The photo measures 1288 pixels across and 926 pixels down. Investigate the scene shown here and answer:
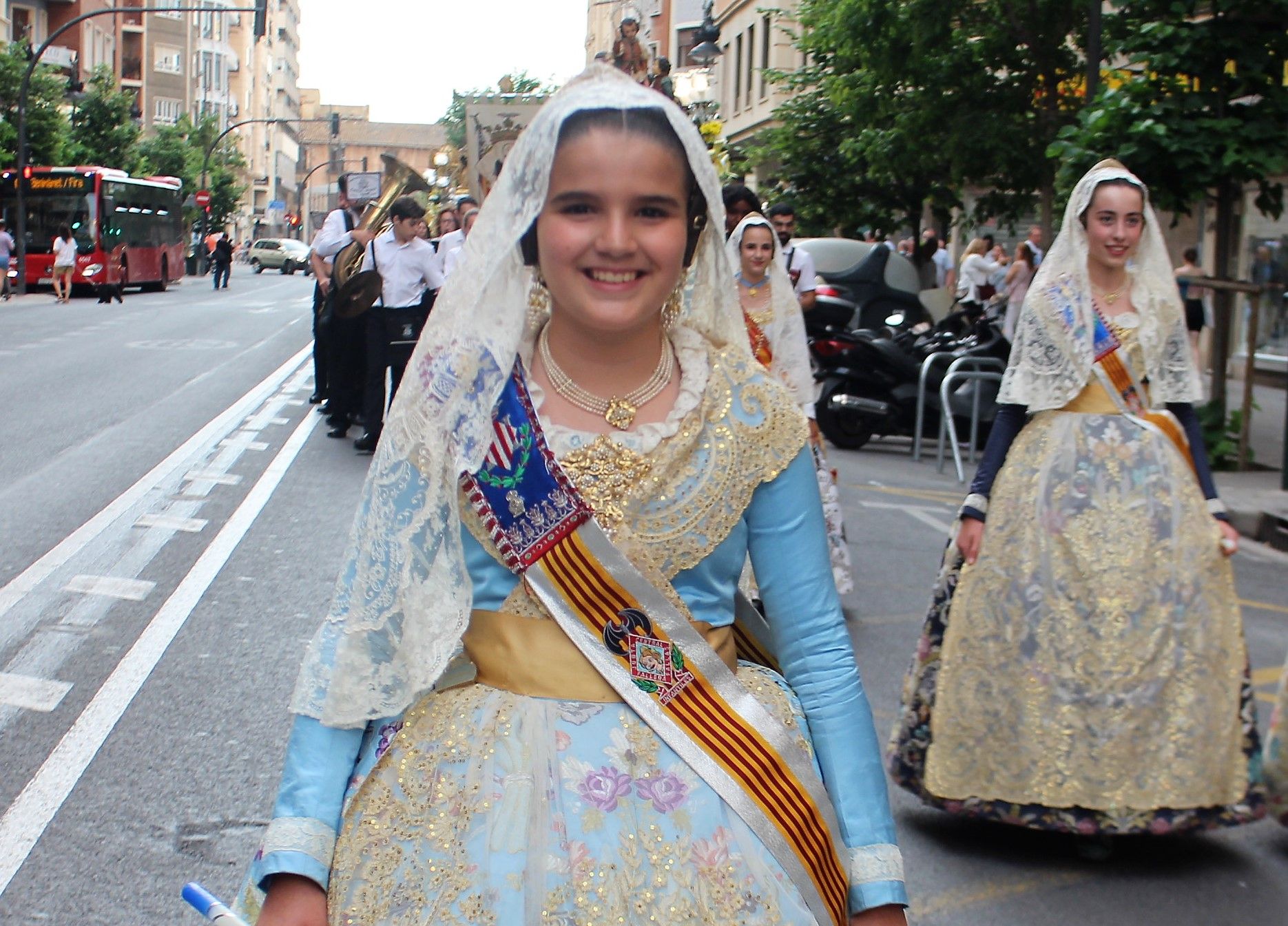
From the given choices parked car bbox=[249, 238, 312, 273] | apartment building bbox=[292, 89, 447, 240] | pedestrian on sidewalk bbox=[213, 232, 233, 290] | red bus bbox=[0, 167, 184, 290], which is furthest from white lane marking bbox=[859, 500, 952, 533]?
apartment building bbox=[292, 89, 447, 240]

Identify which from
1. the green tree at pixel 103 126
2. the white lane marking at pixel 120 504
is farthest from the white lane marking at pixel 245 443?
the green tree at pixel 103 126

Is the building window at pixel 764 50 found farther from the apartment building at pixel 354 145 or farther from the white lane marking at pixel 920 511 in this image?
the apartment building at pixel 354 145

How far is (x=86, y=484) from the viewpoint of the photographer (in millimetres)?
10758

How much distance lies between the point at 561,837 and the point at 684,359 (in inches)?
27.2

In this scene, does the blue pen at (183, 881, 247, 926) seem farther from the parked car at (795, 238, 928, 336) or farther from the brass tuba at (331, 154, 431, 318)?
the parked car at (795, 238, 928, 336)

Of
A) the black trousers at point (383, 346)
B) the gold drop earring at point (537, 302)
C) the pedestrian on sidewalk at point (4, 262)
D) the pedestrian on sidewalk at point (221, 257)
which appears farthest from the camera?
the pedestrian on sidewalk at point (221, 257)

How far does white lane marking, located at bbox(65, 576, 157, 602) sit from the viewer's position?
7.49 metres

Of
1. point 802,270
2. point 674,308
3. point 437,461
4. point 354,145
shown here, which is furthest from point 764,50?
point 354,145

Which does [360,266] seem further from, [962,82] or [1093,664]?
[1093,664]

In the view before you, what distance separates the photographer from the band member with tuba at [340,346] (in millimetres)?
14094

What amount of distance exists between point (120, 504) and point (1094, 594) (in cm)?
704

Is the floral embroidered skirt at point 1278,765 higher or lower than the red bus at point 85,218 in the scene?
lower

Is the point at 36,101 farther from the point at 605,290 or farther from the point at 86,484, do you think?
the point at 605,290

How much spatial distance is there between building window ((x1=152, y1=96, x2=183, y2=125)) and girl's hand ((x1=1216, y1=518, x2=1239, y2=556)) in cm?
9169
